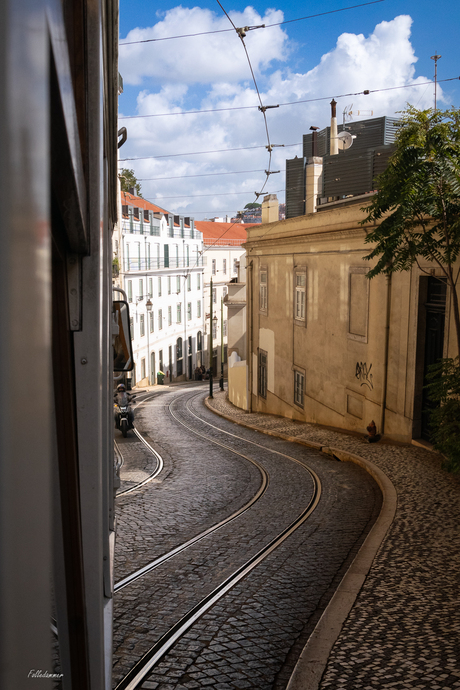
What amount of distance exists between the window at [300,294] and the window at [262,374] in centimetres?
414

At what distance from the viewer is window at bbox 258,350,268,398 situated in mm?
24172

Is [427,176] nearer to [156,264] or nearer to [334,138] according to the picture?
[334,138]

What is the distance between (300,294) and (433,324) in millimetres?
7670

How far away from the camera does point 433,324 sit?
12.6m

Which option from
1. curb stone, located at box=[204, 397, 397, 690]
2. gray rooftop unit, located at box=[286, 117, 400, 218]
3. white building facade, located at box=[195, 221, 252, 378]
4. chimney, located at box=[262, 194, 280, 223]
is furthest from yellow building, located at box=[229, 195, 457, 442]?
white building facade, located at box=[195, 221, 252, 378]

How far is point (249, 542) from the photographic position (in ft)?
24.5

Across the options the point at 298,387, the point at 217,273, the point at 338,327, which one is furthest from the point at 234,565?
the point at 217,273

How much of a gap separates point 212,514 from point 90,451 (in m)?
7.41

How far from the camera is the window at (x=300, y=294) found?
19.5 m

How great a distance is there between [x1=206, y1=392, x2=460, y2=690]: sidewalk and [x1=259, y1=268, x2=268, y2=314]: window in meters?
14.6

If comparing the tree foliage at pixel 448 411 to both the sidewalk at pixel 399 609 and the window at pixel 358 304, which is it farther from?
the window at pixel 358 304

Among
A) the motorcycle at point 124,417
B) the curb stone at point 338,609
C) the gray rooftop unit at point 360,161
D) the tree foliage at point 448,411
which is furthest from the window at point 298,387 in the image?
the curb stone at point 338,609

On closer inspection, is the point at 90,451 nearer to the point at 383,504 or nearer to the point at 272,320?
the point at 383,504

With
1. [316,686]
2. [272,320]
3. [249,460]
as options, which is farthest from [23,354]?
[272,320]
